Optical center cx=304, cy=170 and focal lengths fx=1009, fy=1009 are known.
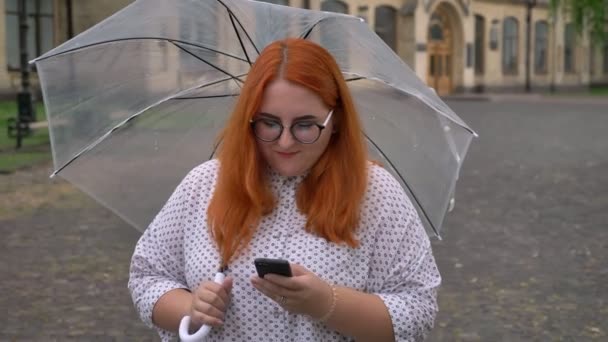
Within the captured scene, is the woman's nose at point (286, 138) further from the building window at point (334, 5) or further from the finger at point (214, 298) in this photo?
the building window at point (334, 5)

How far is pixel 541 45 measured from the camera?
56.0 metres

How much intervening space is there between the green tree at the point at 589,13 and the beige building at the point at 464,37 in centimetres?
270

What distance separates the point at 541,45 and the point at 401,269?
55.6m

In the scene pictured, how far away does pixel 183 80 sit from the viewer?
3.34 meters

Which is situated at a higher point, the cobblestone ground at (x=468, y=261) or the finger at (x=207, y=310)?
the finger at (x=207, y=310)

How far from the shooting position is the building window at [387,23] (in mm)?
45031

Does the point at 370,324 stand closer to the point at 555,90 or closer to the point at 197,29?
the point at 197,29

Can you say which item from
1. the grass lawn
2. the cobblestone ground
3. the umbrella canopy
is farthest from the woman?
the grass lawn

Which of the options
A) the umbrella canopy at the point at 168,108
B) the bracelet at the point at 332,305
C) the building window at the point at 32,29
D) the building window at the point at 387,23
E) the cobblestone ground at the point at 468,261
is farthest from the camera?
the building window at the point at 387,23

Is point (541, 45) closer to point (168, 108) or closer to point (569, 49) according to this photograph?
point (569, 49)

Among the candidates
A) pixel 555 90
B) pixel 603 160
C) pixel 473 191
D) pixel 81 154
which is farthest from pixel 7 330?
pixel 555 90

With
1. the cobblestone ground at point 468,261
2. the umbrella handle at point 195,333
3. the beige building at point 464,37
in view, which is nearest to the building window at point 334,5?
the beige building at point 464,37

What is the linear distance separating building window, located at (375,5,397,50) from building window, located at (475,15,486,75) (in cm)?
671

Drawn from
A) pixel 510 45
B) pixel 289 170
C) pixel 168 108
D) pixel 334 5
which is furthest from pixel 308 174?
pixel 510 45
